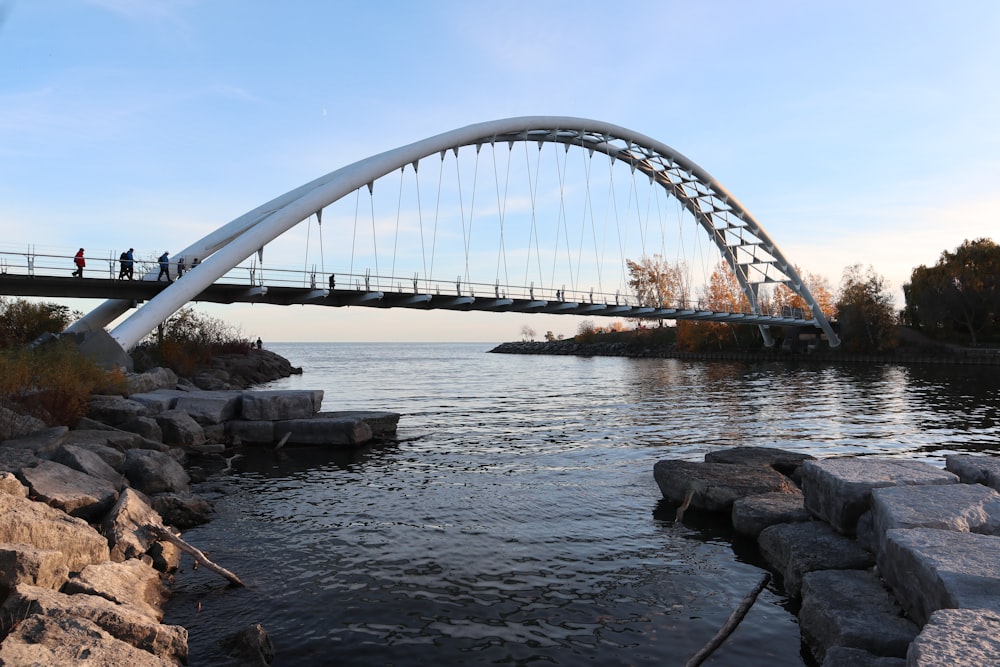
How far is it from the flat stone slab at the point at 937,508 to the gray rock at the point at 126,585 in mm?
7546

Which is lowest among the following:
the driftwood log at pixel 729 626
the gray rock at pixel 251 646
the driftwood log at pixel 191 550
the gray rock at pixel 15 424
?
the driftwood log at pixel 729 626

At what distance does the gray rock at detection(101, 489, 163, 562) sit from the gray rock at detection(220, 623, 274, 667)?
2512mm

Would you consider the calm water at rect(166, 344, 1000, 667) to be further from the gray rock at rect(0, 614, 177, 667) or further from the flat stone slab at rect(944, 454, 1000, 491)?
the flat stone slab at rect(944, 454, 1000, 491)

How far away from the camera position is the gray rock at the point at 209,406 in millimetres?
18094

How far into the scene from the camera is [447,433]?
20891 mm

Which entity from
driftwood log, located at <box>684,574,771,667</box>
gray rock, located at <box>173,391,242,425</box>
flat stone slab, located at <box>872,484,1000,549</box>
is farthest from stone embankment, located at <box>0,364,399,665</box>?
flat stone slab, located at <box>872,484,1000,549</box>

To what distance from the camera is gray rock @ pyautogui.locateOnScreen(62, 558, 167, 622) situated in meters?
6.29

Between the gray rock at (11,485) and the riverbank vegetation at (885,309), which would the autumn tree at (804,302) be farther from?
the gray rock at (11,485)

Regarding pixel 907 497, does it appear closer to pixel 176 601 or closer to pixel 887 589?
pixel 887 589

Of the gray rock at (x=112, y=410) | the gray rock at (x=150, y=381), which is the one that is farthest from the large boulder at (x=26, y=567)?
the gray rock at (x=150, y=381)

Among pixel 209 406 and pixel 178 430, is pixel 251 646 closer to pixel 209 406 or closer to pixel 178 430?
pixel 178 430

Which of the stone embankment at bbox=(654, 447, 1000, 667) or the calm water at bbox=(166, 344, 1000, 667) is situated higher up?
the stone embankment at bbox=(654, 447, 1000, 667)

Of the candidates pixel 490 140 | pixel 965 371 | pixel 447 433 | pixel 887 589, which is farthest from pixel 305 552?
pixel 965 371

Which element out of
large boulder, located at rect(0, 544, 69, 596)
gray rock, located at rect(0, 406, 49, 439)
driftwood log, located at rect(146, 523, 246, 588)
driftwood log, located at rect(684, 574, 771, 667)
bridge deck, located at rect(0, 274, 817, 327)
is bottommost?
driftwood log, located at rect(684, 574, 771, 667)
